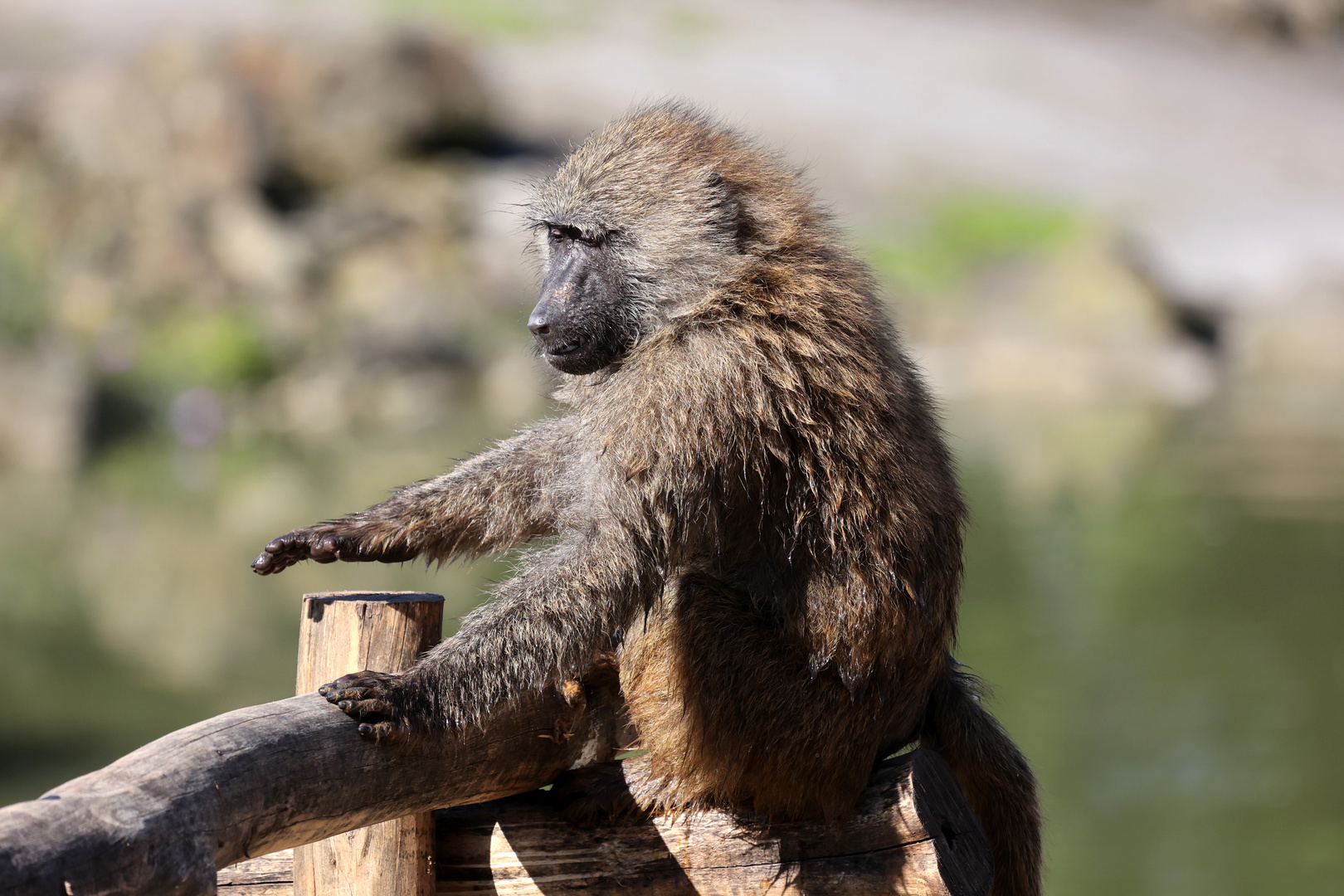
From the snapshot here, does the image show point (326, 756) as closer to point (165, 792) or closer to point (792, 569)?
point (165, 792)

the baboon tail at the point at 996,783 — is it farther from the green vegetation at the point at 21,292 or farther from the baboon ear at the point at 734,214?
the green vegetation at the point at 21,292

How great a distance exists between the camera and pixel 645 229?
10.6 ft

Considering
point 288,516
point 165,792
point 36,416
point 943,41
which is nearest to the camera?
point 165,792

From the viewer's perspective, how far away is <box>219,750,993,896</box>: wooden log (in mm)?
2607

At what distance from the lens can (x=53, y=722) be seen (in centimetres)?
895

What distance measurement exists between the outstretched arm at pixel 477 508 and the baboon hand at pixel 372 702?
741mm

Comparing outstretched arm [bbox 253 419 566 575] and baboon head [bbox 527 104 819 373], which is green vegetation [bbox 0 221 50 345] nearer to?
outstretched arm [bbox 253 419 566 575]

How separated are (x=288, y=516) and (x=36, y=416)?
400 cm

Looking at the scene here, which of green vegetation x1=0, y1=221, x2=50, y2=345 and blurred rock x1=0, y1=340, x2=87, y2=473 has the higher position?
green vegetation x1=0, y1=221, x2=50, y2=345

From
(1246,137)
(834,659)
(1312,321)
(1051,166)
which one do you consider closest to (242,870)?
(834,659)

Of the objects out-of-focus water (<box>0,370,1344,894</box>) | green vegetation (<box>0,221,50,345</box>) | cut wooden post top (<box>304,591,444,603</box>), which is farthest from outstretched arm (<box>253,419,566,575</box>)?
green vegetation (<box>0,221,50,345</box>)

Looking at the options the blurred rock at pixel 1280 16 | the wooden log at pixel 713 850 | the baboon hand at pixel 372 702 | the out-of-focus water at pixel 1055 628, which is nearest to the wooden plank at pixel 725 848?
the wooden log at pixel 713 850

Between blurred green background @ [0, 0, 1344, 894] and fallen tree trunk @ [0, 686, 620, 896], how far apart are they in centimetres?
163

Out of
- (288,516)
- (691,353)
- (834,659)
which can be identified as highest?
(288,516)
